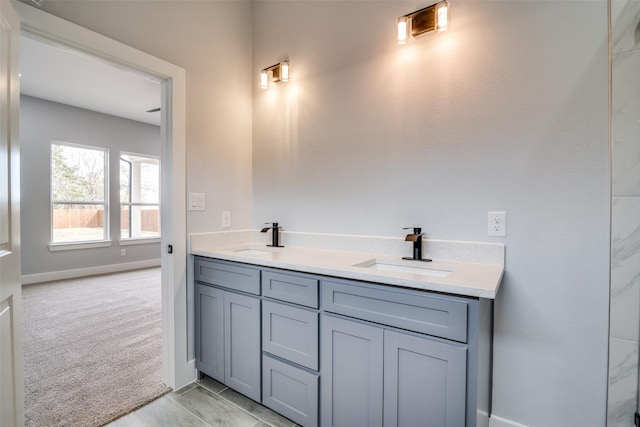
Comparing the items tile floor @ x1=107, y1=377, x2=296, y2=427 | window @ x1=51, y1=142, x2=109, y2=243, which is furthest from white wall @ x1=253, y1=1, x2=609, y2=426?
window @ x1=51, y1=142, x2=109, y2=243

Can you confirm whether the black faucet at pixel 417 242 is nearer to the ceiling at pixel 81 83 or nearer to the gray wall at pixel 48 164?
the ceiling at pixel 81 83

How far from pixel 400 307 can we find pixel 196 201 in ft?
5.05

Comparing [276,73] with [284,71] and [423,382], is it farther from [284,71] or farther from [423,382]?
[423,382]

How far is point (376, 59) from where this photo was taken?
190 centimetres

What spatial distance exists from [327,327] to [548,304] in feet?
3.38

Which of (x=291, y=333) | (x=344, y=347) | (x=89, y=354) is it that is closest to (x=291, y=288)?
(x=291, y=333)

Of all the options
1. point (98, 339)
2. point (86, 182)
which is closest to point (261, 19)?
point (98, 339)

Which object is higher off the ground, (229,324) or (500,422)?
(229,324)

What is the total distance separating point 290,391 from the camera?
1.62 m

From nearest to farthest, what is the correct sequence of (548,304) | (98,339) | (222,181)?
(548,304)
(222,181)
(98,339)

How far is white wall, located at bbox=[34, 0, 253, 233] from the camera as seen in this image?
183cm

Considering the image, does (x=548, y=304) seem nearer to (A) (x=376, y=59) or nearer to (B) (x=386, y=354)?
(B) (x=386, y=354)

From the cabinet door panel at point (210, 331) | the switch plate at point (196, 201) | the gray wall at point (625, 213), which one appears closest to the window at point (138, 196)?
the switch plate at point (196, 201)

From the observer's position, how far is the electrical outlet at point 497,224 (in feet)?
5.01
